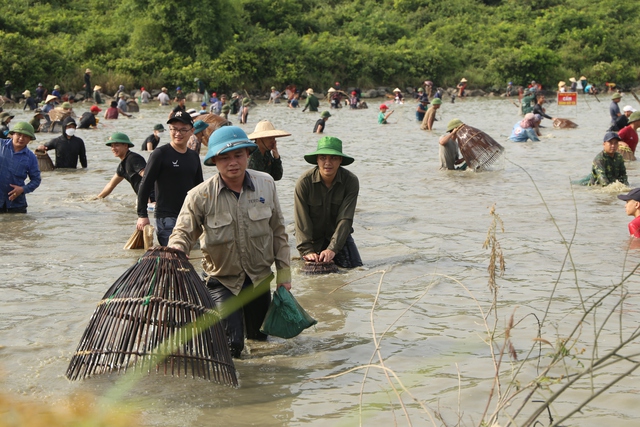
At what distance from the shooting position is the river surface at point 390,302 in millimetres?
4660

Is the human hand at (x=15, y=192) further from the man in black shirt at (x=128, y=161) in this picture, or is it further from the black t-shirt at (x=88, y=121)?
the black t-shirt at (x=88, y=121)

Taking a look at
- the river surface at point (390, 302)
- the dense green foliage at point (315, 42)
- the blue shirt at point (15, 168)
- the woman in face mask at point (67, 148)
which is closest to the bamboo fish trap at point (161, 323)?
the river surface at point (390, 302)

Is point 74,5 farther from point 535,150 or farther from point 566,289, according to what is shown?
point 566,289

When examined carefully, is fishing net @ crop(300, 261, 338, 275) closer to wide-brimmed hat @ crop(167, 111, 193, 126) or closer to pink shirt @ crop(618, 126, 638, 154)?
wide-brimmed hat @ crop(167, 111, 193, 126)

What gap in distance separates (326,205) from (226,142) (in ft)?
7.62

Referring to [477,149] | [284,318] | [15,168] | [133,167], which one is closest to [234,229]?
[284,318]

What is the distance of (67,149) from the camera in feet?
50.0

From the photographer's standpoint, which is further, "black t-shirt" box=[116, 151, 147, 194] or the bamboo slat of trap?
the bamboo slat of trap

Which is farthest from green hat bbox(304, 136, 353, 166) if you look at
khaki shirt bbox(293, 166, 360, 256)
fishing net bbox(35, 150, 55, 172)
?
fishing net bbox(35, 150, 55, 172)

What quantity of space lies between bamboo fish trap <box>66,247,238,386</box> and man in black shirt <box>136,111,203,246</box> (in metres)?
2.51

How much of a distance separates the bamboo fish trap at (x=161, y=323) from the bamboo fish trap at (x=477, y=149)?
36.4ft

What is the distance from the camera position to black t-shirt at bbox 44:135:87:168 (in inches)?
593

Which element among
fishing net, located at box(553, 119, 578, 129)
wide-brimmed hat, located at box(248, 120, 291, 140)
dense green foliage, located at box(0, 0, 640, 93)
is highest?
dense green foliage, located at box(0, 0, 640, 93)

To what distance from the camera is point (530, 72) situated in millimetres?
58188
